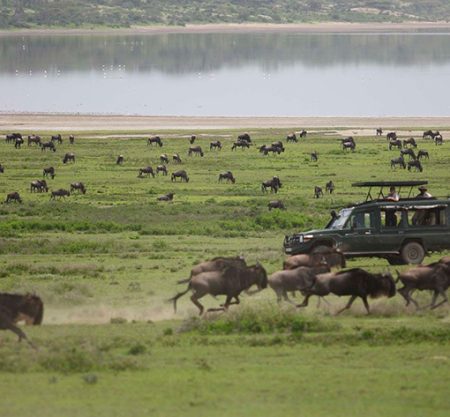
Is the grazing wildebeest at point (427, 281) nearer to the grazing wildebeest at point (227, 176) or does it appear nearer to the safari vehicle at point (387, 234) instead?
the safari vehicle at point (387, 234)

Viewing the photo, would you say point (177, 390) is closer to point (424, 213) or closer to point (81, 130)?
point (424, 213)

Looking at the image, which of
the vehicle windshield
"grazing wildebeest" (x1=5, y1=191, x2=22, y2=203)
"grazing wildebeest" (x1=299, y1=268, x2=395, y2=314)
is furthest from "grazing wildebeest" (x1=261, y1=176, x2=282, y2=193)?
"grazing wildebeest" (x1=299, y1=268, x2=395, y2=314)

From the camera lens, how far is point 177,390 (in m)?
17.4

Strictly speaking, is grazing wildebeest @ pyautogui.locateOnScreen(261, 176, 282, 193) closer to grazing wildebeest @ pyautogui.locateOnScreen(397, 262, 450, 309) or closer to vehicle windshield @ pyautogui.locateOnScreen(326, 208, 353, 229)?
vehicle windshield @ pyautogui.locateOnScreen(326, 208, 353, 229)

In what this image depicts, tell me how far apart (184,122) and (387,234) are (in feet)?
198

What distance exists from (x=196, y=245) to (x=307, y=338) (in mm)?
13804

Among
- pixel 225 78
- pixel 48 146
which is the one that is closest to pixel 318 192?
pixel 48 146

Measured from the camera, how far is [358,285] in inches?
876

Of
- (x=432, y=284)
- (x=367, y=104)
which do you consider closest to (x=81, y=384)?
(x=432, y=284)

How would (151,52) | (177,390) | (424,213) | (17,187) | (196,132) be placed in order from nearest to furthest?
(177,390) → (424,213) → (17,187) → (196,132) → (151,52)

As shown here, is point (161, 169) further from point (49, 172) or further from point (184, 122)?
point (184, 122)

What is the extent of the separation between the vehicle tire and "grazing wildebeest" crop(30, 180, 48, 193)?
73.6ft

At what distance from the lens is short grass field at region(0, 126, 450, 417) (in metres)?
17.0

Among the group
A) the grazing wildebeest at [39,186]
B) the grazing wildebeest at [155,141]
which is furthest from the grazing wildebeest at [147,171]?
the grazing wildebeest at [155,141]
